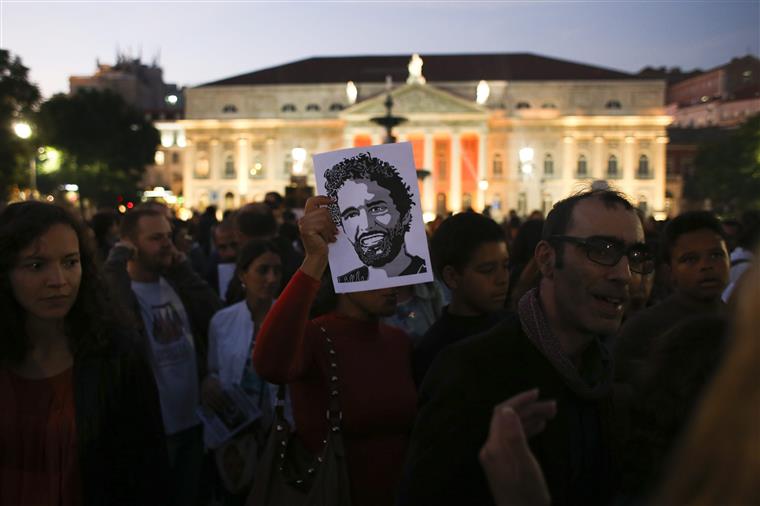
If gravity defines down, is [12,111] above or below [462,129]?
below

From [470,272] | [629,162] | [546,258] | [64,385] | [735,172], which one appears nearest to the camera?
[546,258]

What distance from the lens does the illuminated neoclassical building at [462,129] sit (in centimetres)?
6575

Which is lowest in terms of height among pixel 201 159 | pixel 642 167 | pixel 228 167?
pixel 642 167

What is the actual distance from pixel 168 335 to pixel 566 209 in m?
3.15

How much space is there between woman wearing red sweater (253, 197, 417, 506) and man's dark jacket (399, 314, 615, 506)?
2.87 ft

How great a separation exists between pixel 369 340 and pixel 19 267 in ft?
4.56

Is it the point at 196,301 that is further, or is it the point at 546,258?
the point at 196,301

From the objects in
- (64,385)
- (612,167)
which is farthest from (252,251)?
(612,167)

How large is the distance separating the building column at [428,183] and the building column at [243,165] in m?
15.3

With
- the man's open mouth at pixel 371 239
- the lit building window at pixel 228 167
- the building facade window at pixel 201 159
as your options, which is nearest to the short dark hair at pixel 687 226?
the man's open mouth at pixel 371 239

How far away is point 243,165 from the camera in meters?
70.2

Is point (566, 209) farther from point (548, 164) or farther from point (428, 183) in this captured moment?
point (548, 164)

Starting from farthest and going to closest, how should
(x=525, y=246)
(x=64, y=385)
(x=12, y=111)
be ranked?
(x=12, y=111), (x=525, y=246), (x=64, y=385)

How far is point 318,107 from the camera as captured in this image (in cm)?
7162
